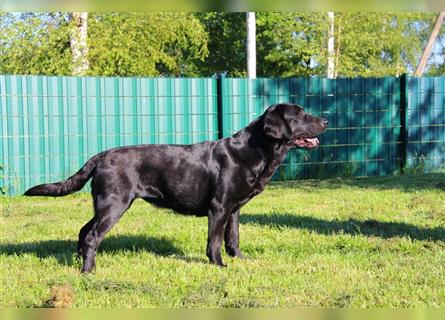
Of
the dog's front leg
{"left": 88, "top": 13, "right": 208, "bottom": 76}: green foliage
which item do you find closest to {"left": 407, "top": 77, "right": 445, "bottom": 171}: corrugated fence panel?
{"left": 88, "top": 13, "right": 208, "bottom": 76}: green foliage

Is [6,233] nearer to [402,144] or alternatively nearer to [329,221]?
[329,221]

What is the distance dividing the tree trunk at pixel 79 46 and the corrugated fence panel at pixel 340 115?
189 inches

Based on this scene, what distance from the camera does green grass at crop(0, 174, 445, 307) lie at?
464 cm

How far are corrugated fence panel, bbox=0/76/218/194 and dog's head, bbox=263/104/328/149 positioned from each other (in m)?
6.69

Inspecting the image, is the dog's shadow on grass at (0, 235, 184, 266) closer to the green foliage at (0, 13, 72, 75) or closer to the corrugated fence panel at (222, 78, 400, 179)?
the corrugated fence panel at (222, 78, 400, 179)

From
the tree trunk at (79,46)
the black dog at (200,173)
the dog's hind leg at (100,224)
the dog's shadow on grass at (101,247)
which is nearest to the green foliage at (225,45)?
the tree trunk at (79,46)

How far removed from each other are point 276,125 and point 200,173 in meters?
0.87

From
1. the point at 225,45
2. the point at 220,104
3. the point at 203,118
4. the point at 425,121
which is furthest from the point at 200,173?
the point at 225,45

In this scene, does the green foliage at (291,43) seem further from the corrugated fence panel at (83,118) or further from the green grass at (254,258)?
the green grass at (254,258)

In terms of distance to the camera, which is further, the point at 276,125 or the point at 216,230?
the point at 276,125

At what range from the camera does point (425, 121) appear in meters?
14.8

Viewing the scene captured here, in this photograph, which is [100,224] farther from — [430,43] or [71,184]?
[430,43]

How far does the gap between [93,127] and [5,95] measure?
1.73 m

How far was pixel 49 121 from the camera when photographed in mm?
11922
